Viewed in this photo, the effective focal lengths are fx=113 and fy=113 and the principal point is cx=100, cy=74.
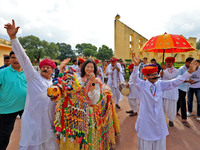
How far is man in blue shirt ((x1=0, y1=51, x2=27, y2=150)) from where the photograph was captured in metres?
2.18

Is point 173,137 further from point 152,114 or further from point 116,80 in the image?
point 116,80

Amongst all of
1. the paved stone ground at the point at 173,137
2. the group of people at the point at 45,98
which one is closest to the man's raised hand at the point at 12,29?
the group of people at the point at 45,98

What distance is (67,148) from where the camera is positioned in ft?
5.81

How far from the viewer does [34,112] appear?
1742 mm

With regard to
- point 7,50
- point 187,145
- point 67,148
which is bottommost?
point 187,145

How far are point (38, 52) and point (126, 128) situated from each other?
3594 cm

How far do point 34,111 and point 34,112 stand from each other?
0.6 inches

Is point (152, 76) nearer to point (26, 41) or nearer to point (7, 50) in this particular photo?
point (7, 50)

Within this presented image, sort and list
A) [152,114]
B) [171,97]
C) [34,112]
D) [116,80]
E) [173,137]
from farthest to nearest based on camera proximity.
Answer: [116,80] < [171,97] < [173,137] < [152,114] < [34,112]

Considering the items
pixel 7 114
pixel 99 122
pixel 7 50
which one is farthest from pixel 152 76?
pixel 7 50

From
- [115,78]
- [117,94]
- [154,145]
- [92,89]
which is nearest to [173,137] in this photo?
[154,145]

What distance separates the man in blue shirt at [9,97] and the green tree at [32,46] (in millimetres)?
34669

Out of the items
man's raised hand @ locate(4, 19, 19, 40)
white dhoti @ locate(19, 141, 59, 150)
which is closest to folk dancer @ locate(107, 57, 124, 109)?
white dhoti @ locate(19, 141, 59, 150)

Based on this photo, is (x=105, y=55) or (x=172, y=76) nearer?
(x=172, y=76)
